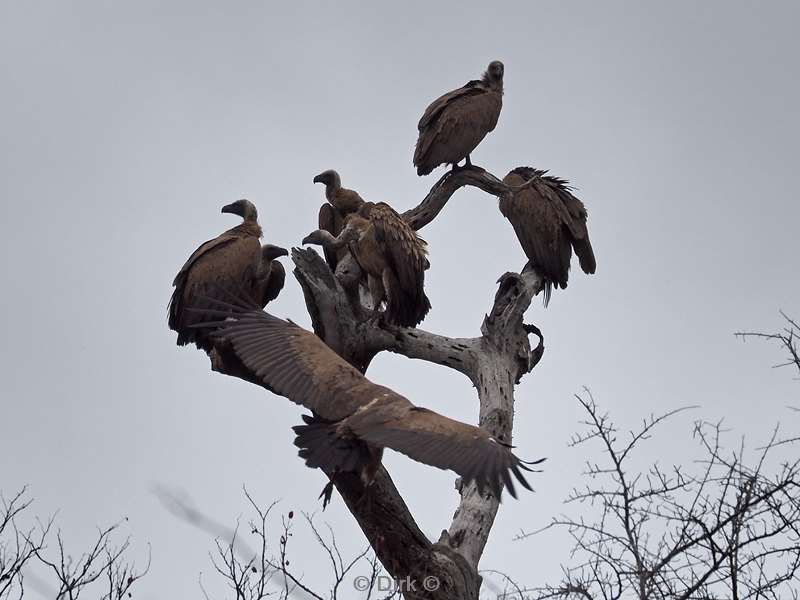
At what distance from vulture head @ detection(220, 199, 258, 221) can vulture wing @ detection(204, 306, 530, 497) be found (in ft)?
6.08

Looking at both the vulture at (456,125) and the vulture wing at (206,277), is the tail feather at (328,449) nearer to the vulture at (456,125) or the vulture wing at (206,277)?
the vulture wing at (206,277)

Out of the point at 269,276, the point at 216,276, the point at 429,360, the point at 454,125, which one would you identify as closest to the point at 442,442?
the point at 429,360

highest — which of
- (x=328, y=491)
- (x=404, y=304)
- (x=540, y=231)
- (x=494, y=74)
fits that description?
(x=494, y=74)

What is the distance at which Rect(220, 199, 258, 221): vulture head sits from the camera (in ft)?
28.1

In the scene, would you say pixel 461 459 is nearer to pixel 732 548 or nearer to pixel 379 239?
pixel 732 548

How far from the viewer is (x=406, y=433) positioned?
509cm

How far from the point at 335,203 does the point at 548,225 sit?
1.81m

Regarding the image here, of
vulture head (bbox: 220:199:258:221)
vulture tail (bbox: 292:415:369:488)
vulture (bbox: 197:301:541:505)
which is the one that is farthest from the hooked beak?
vulture tail (bbox: 292:415:369:488)

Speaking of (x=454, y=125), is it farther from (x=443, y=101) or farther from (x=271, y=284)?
(x=271, y=284)

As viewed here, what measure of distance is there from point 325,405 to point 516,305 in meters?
2.66

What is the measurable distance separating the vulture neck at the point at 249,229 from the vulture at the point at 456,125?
5.86ft

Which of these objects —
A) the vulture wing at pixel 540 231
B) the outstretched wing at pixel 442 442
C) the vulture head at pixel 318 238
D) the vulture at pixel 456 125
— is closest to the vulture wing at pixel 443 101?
the vulture at pixel 456 125

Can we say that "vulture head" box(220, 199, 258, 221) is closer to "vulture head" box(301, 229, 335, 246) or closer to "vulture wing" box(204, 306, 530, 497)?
"vulture head" box(301, 229, 335, 246)

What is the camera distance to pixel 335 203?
916 cm
